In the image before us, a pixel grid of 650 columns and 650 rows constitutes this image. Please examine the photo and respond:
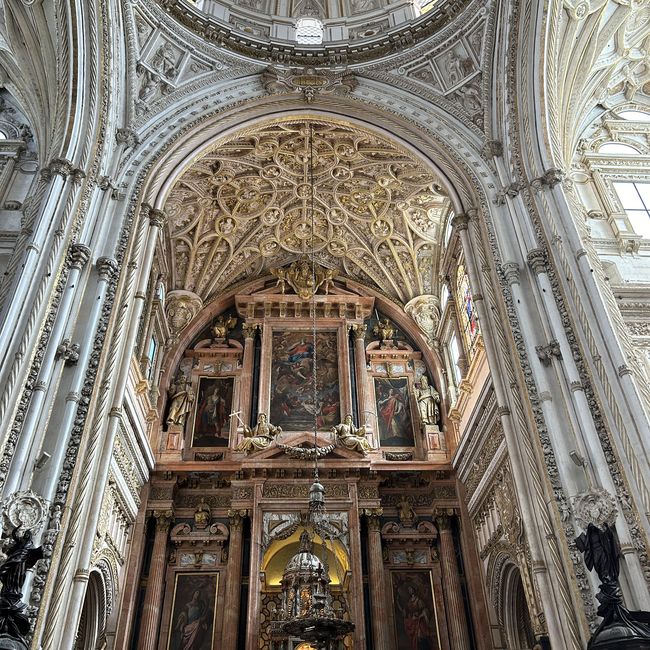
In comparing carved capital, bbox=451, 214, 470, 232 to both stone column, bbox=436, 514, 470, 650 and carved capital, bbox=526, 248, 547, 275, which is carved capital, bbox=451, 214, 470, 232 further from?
stone column, bbox=436, 514, 470, 650

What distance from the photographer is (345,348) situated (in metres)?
18.3

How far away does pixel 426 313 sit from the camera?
18.6 metres

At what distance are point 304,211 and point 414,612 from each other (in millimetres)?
11071

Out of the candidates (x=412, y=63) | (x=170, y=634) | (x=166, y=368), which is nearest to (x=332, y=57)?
(x=412, y=63)

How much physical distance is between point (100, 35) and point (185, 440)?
9.78 meters

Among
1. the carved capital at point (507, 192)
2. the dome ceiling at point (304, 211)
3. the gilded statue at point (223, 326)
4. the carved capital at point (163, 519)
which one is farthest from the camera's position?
the gilded statue at point (223, 326)

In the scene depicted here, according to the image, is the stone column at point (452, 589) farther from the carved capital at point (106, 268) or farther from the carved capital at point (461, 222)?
the carved capital at point (106, 268)

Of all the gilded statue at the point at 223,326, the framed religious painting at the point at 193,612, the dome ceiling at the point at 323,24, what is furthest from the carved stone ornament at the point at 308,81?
the framed religious painting at the point at 193,612

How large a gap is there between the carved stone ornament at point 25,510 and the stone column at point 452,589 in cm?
970

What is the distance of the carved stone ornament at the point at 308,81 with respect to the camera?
1459 centimetres

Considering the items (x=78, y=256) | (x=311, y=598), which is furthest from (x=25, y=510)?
(x=311, y=598)

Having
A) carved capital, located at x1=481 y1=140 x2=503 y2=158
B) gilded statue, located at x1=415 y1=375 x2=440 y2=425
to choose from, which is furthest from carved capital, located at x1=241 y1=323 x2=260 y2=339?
carved capital, located at x1=481 y1=140 x2=503 y2=158

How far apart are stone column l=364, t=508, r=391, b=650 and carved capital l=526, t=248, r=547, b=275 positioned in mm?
7473

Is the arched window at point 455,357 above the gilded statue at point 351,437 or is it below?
above
